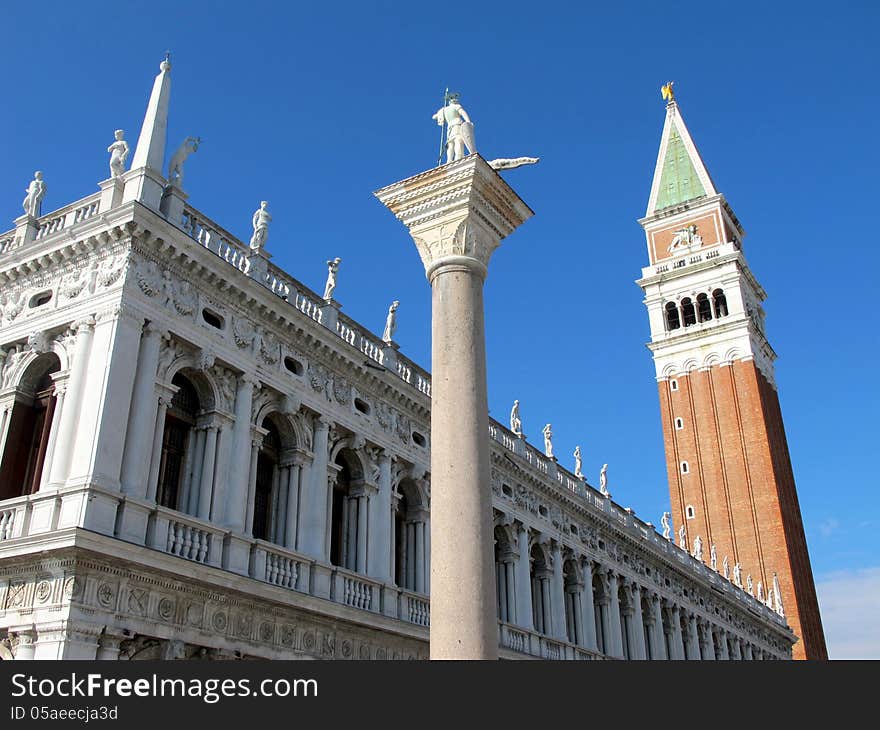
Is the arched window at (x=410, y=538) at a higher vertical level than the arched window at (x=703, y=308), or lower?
lower

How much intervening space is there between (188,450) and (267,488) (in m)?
2.33

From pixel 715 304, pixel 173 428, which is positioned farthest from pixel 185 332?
pixel 715 304

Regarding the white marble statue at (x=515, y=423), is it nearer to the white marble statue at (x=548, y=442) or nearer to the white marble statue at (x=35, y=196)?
the white marble statue at (x=548, y=442)

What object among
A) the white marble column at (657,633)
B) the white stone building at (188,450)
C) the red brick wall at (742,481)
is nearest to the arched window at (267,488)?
the white stone building at (188,450)

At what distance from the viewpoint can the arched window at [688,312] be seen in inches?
2445

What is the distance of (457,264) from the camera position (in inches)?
368

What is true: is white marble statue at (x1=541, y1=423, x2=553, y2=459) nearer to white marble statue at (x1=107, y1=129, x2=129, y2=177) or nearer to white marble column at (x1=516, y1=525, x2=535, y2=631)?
white marble column at (x1=516, y1=525, x2=535, y2=631)

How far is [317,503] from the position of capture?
18.7 meters

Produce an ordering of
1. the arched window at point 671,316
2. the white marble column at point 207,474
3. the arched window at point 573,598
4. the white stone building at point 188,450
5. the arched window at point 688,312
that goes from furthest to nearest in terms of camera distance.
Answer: the arched window at point 671,316 < the arched window at point 688,312 < the arched window at point 573,598 < the white marble column at point 207,474 < the white stone building at point 188,450

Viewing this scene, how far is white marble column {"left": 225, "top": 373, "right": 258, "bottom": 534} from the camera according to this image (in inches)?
652

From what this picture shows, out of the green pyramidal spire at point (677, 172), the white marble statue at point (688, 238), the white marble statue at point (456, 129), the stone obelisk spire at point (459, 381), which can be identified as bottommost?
the stone obelisk spire at point (459, 381)

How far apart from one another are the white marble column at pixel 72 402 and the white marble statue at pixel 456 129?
26.2 feet

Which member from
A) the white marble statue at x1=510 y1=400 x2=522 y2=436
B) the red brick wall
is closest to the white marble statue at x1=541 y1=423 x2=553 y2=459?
the white marble statue at x1=510 y1=400 x2=522 y2=436

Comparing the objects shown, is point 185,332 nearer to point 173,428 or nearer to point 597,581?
point 173,428
